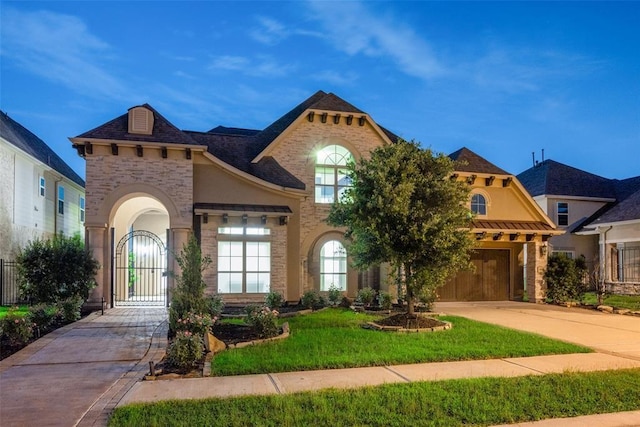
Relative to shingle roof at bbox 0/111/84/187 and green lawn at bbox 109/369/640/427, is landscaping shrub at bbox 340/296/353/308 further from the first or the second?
shingle roof at bbox 0/111/84/187

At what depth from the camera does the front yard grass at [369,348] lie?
853 centimetres

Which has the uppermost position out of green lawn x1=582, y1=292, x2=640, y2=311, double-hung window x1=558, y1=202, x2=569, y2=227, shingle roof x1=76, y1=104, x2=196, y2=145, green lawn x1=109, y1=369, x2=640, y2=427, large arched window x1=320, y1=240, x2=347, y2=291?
shingle roof x1=76, y1=104, x2=196, y2=145

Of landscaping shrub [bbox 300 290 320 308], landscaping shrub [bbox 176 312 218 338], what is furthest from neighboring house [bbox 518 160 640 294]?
landscaping shrub [bbox 176 312 218 338]

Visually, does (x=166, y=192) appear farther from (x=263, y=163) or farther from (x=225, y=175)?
(x=263, y=163)

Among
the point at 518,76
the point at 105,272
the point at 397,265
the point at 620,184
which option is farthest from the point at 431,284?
the point at 518,76

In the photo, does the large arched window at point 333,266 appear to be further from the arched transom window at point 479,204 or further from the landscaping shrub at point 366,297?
the arched transom window at point 479,204

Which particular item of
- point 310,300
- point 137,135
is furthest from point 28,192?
point 310,300

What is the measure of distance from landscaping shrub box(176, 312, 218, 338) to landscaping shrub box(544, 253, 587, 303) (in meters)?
15.9

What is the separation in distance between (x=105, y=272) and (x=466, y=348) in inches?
476

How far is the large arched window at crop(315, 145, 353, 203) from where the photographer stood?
19656 millimetres

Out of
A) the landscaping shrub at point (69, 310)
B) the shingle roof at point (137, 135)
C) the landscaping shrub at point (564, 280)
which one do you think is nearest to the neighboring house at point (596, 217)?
the landscaping shrub at point (564, 280)

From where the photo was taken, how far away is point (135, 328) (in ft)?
41.3

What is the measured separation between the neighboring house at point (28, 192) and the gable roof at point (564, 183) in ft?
84.5

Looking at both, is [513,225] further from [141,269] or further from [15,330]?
[15,330]
